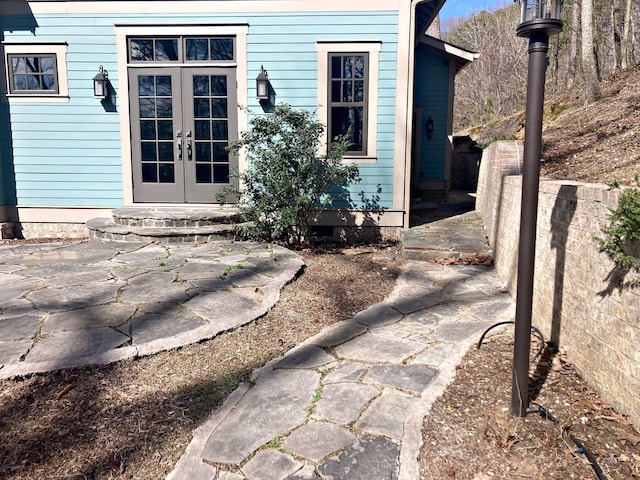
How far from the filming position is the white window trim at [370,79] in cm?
654

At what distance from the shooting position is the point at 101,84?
22.2 ft

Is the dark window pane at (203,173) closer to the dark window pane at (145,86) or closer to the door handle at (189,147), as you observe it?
the door handle at (189,147)

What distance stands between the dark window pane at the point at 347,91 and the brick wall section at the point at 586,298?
388cm

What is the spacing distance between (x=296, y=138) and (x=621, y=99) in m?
6.72

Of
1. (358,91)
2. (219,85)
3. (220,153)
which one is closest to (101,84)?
(219,85)

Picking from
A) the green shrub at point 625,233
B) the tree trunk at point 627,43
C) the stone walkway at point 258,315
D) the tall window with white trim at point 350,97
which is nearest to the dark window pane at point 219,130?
the tall window with white trim at point 350,97

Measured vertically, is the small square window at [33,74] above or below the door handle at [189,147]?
above

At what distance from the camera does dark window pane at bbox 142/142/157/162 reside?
7051 millimetres

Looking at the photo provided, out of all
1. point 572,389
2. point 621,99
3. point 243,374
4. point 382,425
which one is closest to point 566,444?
point 572,389

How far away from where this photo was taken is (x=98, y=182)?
23.5 feet

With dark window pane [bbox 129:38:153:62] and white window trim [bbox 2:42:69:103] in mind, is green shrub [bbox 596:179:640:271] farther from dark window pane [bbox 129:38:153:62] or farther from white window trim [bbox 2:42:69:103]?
white window trim [bbox 2:42:69:103]

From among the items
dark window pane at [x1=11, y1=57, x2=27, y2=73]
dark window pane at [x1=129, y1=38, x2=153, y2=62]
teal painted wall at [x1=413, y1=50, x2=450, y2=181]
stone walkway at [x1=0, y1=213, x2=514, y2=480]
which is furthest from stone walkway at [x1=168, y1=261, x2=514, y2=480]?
teal painted wall at [x1=413, y1=50, x2=450, y2=181]

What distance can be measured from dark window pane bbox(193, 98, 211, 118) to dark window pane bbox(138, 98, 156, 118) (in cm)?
64

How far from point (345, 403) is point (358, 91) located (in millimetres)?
5243
